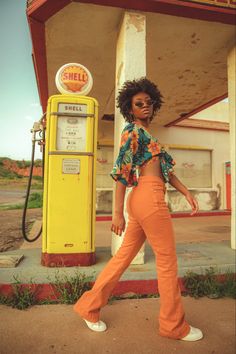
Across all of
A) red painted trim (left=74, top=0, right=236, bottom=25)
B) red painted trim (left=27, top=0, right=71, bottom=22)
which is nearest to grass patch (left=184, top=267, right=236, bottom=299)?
red painted trim (left=74, top=0, right=236, bottom=25)

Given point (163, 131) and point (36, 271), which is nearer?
Result: point (36, 271)

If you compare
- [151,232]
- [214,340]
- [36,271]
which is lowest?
[214,340]

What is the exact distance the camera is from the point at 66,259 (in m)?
2.95

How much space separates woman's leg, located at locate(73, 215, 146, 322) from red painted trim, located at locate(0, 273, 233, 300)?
64 cm

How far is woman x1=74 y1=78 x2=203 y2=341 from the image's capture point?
1.81m

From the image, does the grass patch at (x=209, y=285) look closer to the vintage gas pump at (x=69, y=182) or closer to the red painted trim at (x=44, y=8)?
the vintage gas pump at (x=69, y=182)

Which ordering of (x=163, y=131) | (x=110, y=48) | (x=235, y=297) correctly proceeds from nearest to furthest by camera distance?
(x=235, y=297), (x=110, y=48), (x=163, y=131)

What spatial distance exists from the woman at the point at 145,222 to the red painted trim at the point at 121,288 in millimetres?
614

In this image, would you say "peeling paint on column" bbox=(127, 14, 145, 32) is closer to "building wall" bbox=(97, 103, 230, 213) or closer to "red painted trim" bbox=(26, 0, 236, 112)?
"red painted trim" bbox=(26, 0, 236, 112)

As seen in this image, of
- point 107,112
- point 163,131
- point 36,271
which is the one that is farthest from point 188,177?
point 36,271

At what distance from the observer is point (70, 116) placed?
3023 mm

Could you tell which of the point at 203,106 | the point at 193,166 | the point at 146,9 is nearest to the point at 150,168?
the point at 146,9

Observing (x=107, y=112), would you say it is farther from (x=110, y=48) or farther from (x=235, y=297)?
(x=235, y=297)

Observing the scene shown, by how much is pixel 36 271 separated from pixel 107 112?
597 cm
